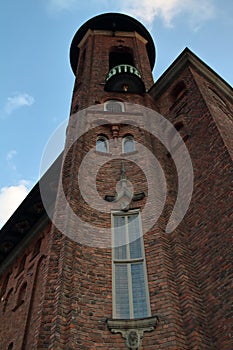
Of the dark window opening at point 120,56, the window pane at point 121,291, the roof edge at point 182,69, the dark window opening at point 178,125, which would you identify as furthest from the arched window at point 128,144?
the dark window opening at point 120,56

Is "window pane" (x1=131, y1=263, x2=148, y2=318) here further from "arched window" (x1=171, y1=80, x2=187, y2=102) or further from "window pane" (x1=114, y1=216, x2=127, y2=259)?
"arched window" (x1=171, y1=80, x2=187, y2=102)

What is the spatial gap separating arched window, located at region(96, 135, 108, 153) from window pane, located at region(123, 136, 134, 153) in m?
0.69

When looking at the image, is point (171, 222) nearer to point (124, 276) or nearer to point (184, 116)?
point (124, 276)

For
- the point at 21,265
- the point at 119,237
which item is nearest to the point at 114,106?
the point at 21,265

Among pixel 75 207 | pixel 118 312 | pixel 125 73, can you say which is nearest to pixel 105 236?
pixel 75 207

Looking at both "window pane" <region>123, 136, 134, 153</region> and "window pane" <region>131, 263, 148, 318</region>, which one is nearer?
"window pane" <region>131, 263, 148, 318</region>

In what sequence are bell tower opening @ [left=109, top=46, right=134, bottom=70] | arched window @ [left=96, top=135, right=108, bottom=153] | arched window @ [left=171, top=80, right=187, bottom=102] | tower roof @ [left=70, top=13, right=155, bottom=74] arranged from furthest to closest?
tower roof @ [left=70, top=13, right=155, bottom=74]
bell tower opening @ [left=109, top=46, right=134, bottom=70]
arched window @ [left=171, top=80, right=187, bottom=102]
arched window @ [left=96, top=135, right=108, bottom=153]

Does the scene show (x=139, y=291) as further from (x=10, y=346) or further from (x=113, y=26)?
(x=113, y=26)

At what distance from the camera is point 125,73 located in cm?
1898

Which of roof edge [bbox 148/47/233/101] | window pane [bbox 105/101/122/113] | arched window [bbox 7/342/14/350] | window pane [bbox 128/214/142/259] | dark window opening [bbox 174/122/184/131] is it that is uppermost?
roof edge [bbox 148/47/233/101]

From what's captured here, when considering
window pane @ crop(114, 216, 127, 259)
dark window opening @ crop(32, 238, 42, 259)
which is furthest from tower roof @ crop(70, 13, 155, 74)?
window pane @ crop(114, 216, 127, 259)

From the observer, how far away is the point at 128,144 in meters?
15.9

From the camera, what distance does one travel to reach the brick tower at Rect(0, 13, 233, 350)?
9.57 meters

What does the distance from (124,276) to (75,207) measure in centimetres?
255
